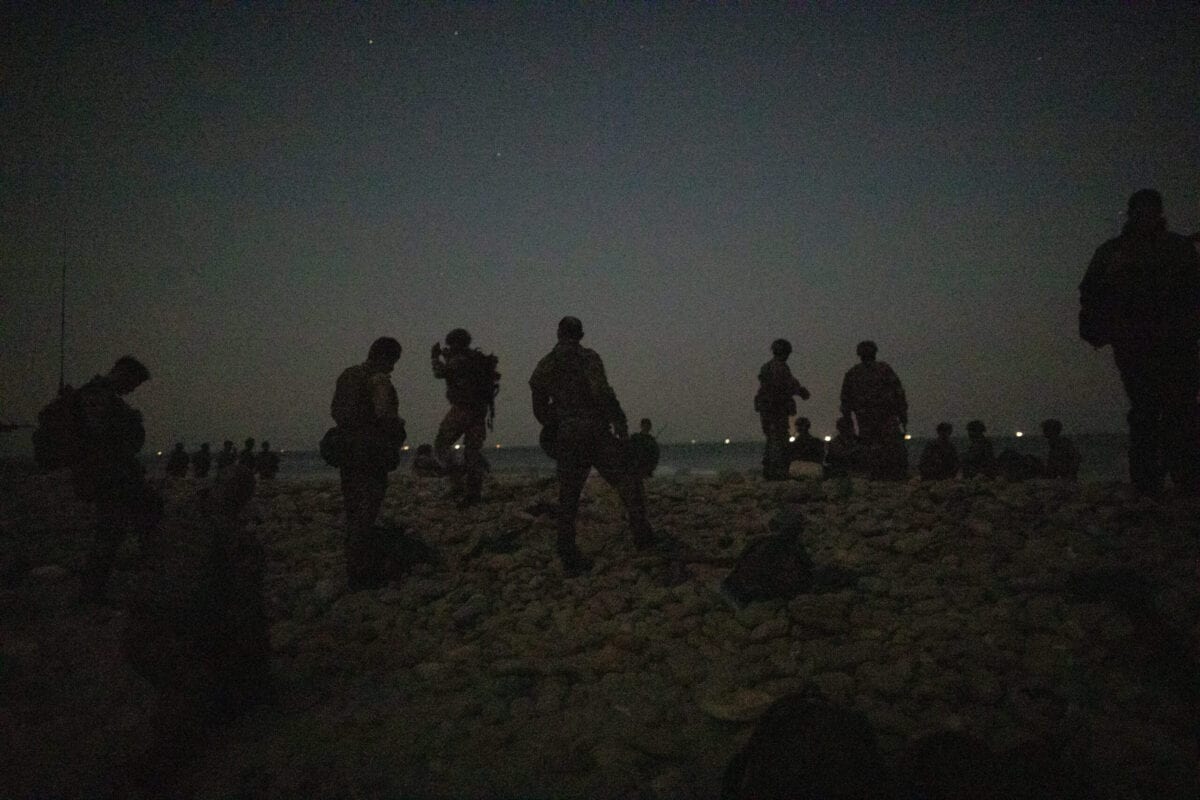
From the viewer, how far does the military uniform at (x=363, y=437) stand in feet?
19.6

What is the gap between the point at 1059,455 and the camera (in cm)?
1131

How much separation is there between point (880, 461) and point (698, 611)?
6635 mm

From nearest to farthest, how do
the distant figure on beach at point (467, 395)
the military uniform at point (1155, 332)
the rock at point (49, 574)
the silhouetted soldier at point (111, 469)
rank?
the military uniform at point (1155, 332)
the silhouetted soldier at point (111, 469)
the rock at point (49, 574)
the distant figure on beach at point (467, 395)

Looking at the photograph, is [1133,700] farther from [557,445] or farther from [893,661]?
[557,445]

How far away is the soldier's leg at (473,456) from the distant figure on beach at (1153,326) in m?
7.02

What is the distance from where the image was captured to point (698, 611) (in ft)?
16.3

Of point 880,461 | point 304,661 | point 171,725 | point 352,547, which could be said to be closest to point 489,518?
point 352,547

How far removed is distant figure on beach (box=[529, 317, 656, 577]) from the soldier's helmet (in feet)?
0.03

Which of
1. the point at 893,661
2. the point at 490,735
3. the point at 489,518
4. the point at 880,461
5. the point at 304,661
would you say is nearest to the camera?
the point at 490,735

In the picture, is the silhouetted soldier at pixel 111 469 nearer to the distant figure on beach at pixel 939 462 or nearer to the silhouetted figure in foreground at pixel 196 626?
the silhouetted figure in foreground at pixel 196 626

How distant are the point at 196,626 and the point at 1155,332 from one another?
752 cm

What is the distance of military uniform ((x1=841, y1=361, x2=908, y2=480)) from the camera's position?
32.5ft

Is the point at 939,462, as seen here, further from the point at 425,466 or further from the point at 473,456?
the point at 425,466

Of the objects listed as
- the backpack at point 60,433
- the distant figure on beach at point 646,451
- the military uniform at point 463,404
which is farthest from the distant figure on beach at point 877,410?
the backpack at point 60,433
